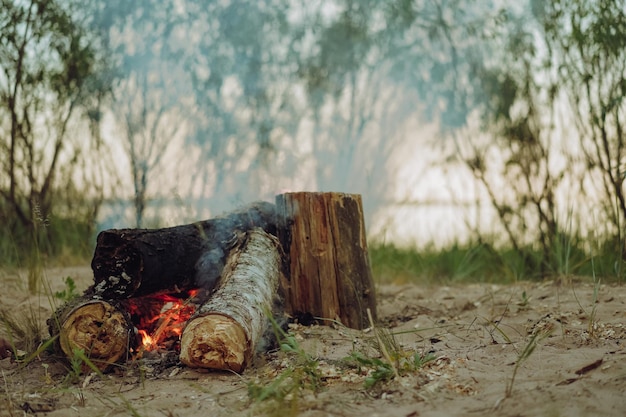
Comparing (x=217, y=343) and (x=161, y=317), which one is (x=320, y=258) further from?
(x=217, y=343)

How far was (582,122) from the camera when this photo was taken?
4.62 meters

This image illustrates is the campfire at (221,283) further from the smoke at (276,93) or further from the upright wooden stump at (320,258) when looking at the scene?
the smoke at (276,93)

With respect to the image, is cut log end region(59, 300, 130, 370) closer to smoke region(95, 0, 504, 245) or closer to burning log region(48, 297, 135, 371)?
burning log region(48, 297, 135, 371)

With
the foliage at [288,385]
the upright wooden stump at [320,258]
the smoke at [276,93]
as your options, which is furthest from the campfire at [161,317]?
the smoke at [276,93]

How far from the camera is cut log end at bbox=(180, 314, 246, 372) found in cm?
240

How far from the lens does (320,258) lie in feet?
10.8

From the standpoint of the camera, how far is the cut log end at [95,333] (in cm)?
254

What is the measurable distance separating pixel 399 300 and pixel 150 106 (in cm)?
343

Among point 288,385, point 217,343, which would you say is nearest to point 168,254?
point 217,343

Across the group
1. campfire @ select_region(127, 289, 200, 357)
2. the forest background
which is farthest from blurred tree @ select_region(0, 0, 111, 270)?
campfire @ select_region(127, 289, 200, 357)

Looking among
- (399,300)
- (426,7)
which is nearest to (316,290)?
(399,300)

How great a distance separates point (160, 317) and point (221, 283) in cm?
42

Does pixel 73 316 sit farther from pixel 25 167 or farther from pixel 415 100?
pixel 415 100

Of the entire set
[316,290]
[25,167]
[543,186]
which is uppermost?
[25,167]
